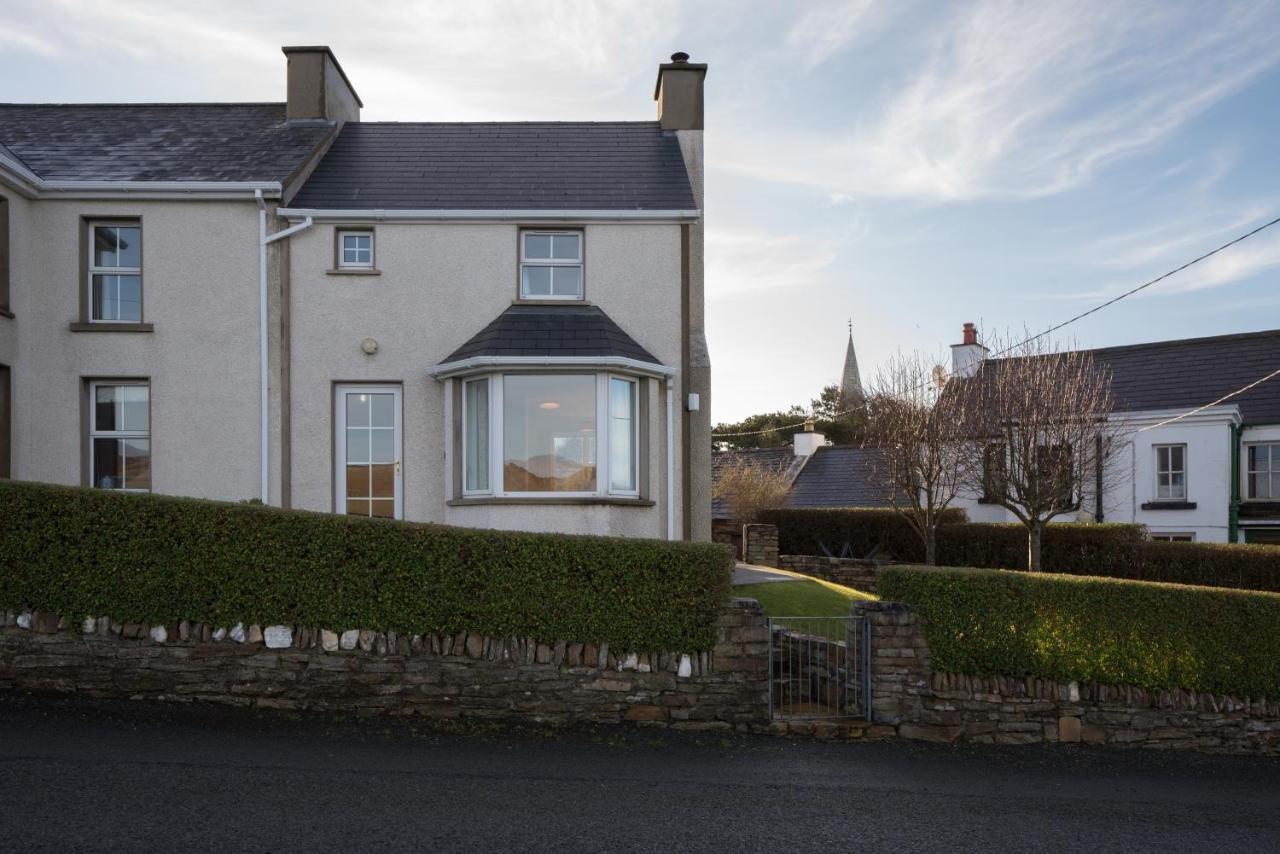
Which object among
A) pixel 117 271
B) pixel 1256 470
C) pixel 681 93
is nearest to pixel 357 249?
pixel 117 271

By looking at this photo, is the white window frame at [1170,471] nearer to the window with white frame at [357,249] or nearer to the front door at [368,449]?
the front door at [368,449]

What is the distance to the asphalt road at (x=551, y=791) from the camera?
21.7 ft

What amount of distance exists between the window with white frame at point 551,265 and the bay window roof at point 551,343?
1.15 feet

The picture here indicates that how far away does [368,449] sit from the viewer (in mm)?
14742

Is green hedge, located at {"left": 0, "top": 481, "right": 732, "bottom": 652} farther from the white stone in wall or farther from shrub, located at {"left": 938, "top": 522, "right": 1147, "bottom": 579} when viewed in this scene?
shrub, located at {"left": 938, "top": 522, "right": 1147, "bottom": 579}

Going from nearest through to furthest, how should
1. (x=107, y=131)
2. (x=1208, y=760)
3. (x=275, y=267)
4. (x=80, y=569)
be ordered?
(x=80, y=569) → (x=1208, y=760) → (x=275, y=267) → (x=107, y=131)

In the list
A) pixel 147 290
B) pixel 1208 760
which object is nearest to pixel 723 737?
pixel 1208 760

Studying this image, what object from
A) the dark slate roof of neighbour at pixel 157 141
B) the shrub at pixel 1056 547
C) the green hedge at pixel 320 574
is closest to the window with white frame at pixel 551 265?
the dark slate roof of neighbour at pixel 157 141

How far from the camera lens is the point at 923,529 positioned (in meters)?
22.4

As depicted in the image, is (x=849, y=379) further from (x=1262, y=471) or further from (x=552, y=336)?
(x=552, y=336)

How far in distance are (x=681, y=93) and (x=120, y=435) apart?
10.4 metres

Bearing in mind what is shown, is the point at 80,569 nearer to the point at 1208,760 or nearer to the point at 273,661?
the point at 273,661

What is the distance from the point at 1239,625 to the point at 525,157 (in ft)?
40.1

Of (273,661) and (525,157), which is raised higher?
(525,157)
